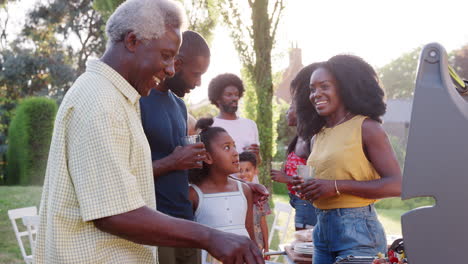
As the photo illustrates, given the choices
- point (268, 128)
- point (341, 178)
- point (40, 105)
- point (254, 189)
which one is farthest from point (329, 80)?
point (40, 105)

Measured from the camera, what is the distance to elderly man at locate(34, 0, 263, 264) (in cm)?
151

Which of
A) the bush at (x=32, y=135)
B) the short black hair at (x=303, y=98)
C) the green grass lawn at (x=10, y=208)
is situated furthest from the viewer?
the bush at (x=32, y=135)

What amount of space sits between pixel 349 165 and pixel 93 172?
4.67ft

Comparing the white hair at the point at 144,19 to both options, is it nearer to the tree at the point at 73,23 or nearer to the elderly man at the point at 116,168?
the elderly man at the point at 116,168

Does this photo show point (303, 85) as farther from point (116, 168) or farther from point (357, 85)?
point (116, 168)

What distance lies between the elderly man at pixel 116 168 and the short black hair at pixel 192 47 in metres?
1.23

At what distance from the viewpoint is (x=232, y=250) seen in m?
1.49

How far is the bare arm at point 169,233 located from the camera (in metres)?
1.51

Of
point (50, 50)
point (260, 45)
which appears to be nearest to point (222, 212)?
point (260, 45)

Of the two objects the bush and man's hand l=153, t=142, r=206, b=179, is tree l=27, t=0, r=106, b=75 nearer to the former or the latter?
the bush

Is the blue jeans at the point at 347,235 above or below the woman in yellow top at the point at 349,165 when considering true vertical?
below

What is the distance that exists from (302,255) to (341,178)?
0.48 metres

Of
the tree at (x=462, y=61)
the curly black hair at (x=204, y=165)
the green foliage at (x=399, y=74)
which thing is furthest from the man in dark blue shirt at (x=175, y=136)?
the green foliage at (x=399, y=74)

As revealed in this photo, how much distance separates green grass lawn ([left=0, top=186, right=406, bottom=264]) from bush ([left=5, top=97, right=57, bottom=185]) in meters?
2.80
